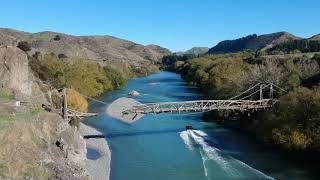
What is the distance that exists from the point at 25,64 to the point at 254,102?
31449mm

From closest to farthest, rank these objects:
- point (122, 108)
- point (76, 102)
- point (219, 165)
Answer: point (219, 165), point (76, 102), point (122, 108)

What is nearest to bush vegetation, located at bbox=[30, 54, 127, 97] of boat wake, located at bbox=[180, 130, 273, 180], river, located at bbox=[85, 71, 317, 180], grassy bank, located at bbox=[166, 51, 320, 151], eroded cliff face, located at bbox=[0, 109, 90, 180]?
river, located at bbox=[85, 71, 317, 180]

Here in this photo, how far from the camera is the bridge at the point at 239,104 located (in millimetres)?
61003

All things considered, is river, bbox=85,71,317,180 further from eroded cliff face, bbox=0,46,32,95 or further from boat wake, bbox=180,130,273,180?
eroded cliff face, bbox=0,46,32,95

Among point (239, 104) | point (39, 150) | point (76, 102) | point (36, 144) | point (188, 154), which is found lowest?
point (188, 154)

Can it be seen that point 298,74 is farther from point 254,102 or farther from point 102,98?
point 102,98

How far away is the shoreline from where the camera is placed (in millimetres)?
42875

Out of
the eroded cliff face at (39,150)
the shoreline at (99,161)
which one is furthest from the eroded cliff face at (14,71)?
the eroded cliff face at (39,150)

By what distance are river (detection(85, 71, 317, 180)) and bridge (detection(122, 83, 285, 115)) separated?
10.2ft

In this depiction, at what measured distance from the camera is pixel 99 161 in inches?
1873

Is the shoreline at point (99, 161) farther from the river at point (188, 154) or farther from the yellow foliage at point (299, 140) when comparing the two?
the yellow foliage at point (299, 140)

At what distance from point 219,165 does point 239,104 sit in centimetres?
2005

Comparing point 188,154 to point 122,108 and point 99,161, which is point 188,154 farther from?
point 122,108

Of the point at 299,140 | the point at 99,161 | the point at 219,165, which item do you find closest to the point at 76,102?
the point at 99,161
